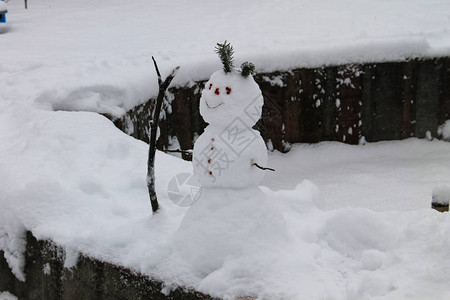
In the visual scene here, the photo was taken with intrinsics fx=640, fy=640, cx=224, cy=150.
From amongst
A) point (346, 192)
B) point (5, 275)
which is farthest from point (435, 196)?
point (346, 192)

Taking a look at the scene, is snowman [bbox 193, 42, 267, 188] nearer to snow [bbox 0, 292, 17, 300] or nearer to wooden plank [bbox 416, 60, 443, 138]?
snow [bbox 0, 292, 17, 300]

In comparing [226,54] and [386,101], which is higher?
[226,54]

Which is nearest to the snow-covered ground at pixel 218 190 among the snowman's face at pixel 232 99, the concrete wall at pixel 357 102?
the concrete wall at pixel 357 102

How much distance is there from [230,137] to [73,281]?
33.6 inches

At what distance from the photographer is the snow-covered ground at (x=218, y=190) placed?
219cm

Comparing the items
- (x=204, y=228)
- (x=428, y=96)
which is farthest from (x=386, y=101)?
(x=204, y=228)

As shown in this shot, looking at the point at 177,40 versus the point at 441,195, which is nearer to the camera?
the point at 441,195

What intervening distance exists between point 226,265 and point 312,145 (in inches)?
143

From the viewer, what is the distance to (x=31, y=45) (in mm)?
6090

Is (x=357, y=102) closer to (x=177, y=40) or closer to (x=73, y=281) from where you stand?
(x=177, y=40)

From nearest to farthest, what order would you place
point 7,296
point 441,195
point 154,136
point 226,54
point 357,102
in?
1. point 226,54
2. point 154,136
3. point 441,195
4. point 7,296
5. point 357,102

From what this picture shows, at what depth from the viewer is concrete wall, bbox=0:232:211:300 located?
90.2 inches

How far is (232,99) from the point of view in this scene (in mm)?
2301

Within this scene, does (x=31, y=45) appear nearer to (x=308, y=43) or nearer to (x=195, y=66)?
(x=195, y=66)
